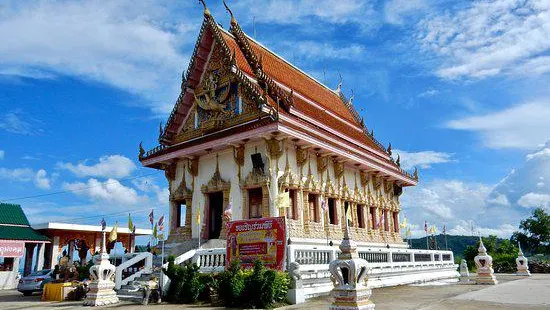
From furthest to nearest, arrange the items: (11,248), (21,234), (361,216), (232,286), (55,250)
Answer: (55,250) < (21,234) < (11,248) < (361,216) < (232,286)

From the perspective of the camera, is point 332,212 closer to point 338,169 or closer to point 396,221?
point 338,169

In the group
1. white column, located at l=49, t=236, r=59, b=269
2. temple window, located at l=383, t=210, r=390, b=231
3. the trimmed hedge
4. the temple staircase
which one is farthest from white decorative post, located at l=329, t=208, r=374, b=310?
white column, located at l=49, t=236, r=59, b=269

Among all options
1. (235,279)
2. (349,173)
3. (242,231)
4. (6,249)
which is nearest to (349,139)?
(349,173)

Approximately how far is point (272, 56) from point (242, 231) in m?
13.7

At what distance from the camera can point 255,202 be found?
59.3 ft

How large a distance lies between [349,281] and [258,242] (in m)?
5.12

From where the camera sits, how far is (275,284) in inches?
415

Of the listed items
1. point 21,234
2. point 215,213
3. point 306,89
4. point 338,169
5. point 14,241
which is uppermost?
point 306,89

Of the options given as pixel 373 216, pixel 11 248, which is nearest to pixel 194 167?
pixel 373 216

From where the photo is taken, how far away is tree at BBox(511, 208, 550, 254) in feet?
135

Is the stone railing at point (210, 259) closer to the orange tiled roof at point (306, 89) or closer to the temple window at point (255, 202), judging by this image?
the temple window at point (255, 202)

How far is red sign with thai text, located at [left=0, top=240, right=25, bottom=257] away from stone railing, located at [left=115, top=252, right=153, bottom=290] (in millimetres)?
10036

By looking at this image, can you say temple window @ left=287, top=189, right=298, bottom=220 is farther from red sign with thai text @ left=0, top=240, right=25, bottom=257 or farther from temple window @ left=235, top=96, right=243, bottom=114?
red sign with thai text @ left=0, top=240, right=25, bottom=257

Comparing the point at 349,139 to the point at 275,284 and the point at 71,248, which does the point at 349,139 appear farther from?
the point at 71,248
